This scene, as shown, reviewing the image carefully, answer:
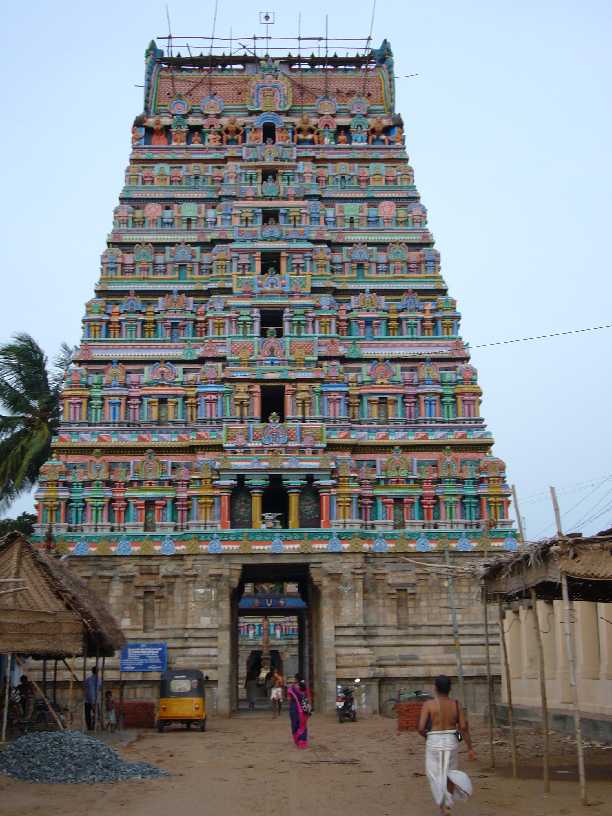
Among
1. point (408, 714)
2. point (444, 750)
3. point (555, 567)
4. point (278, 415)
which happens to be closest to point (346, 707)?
point (408, 714)

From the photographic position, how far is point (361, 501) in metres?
41.1

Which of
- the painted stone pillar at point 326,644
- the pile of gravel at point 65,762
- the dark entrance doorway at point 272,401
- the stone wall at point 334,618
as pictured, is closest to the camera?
the pile of gravel at point 65,762

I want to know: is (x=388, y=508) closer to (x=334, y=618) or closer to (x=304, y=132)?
(x=334, y=618)

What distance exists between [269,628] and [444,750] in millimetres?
63619

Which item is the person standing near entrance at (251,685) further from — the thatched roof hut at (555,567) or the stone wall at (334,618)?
the thatched roof hut at (555,567)

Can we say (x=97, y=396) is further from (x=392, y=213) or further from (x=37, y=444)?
(x=392, y=213)

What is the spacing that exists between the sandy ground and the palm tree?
2592 cm

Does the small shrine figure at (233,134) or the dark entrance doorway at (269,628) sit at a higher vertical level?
the small shrine figure at (233,134)

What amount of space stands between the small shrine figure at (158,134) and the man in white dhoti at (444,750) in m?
43.4

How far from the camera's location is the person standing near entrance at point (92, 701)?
31.3 m

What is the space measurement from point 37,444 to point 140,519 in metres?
11.2

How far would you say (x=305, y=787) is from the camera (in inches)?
697

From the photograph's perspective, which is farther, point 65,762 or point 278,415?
point 278,415

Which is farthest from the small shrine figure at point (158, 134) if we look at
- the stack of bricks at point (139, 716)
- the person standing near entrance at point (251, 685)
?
the person standing near entrance at point (251, 685)
